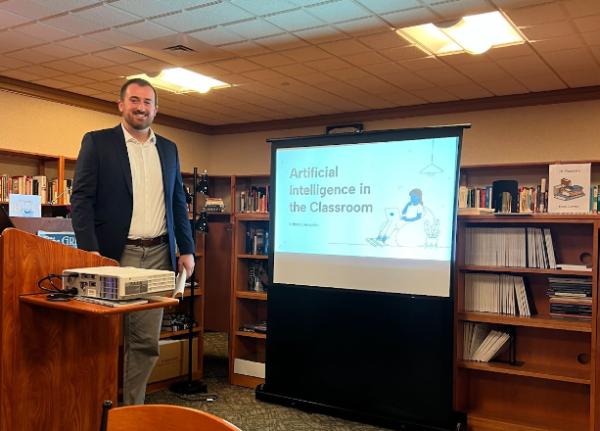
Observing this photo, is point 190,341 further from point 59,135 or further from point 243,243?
point 59,135

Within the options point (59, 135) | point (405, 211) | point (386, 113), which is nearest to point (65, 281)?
point (405, 211)

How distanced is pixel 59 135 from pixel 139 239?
13.8 ft

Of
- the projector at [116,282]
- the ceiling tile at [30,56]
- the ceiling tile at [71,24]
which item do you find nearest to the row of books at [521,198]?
the ceiling tile at [71,24]

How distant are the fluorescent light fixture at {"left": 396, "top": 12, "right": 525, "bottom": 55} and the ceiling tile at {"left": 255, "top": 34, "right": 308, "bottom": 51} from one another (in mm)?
760

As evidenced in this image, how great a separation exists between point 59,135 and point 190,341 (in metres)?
3.02

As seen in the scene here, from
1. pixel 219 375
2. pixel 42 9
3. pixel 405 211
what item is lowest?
pixel 219 375

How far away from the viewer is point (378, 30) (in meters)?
3.98

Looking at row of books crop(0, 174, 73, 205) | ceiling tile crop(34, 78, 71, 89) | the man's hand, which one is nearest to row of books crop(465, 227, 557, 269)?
the man's hand

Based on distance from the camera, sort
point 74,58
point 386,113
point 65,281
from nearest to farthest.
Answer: point 65,281, point 74,58, point 386,113

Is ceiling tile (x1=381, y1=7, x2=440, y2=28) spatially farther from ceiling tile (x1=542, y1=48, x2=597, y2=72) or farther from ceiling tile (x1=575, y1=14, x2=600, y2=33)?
ceiling tile (x1=542, y1=48, x2=597, y2=72)

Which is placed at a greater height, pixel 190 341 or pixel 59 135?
pixel 59 135

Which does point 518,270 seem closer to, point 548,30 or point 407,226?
point 407,226

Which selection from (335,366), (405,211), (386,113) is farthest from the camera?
(386,113)

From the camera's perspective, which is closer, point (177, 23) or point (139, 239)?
point (139, 239)
